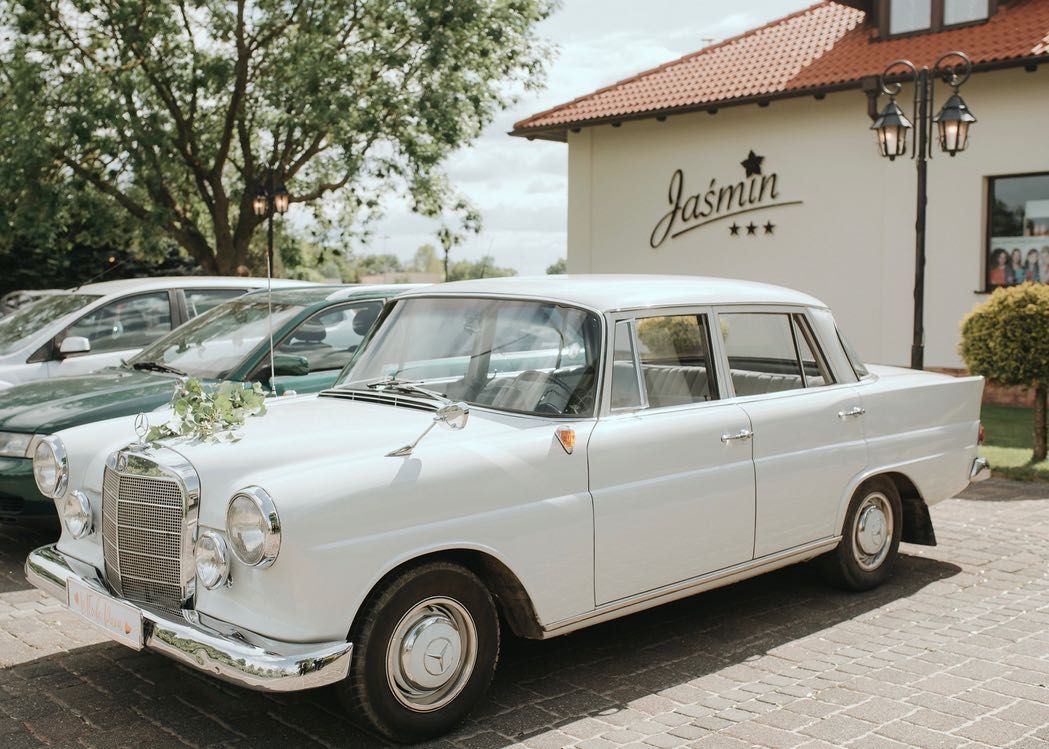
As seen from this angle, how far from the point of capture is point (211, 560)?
3789 mm

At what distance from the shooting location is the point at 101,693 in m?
4.48

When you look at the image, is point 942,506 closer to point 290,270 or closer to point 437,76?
point 437,76

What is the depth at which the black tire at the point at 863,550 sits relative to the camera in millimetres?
5758

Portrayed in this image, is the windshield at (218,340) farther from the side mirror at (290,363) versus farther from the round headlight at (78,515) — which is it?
the round headlight at (78,515)

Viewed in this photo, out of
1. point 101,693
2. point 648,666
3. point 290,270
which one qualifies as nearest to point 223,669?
point 101,693

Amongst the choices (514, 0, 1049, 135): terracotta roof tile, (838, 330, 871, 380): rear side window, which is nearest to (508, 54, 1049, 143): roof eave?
(514, 0, 1049, 135): terracotta roof tile

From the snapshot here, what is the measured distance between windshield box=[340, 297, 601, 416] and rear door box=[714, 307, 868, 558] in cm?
94

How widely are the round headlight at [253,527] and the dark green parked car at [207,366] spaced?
105 inches

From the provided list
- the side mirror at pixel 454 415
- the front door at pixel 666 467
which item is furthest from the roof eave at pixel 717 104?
the side mirror at pixel 454 415

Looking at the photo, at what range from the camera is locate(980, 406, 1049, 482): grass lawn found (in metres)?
9.48

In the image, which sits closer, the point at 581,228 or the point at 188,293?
the point at 188,293

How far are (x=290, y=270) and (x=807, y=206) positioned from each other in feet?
49.6

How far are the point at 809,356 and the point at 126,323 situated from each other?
19.5ft

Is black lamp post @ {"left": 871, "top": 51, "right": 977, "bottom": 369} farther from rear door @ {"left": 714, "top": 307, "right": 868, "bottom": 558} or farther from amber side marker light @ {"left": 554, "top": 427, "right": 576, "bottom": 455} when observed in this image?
amber side marker light @ {"left": 554, "top": 427, "right": 576, "bottom": 455}
